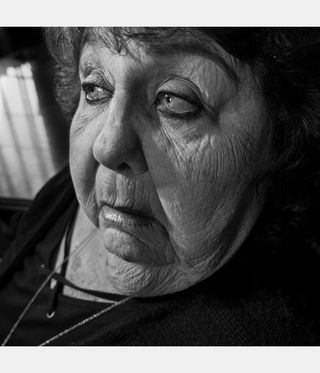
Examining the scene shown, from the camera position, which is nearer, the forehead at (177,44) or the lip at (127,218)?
the forehead at (177,44)

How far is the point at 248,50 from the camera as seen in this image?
2.12ft

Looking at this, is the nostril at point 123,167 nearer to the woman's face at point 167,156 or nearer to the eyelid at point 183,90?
the woman's face at point 167,156

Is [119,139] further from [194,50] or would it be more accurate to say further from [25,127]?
[25,127]

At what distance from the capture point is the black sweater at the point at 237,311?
0.88 meters

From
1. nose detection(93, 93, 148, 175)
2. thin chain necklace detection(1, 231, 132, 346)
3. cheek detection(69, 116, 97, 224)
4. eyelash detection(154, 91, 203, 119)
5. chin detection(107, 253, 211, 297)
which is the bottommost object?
thin chain necklace detection(1, 231, 132, 346)

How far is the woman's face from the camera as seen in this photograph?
2.20ft

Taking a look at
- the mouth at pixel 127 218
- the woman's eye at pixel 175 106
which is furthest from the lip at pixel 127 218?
the woman's eye at pixel 175 106

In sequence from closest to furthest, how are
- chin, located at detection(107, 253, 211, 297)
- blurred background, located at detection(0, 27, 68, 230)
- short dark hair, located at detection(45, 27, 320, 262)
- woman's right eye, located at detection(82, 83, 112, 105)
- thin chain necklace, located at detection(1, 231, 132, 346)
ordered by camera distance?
short dark hair, located at detection(45, 27, 320, 262), woman's right eye, located at detection(82, 83, 112, 105), chin, located at detection(107, 253, 211, 297), thin chain necklace, located at detection(1, 231, 132, 346), blurred background, located at detection(0, 27, 68, 230)

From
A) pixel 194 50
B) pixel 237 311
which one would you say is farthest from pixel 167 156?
pixel 237 311

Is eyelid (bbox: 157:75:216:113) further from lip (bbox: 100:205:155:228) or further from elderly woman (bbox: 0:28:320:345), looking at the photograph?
lip (bbox: 100:205:155:228)

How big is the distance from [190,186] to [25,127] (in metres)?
1.21

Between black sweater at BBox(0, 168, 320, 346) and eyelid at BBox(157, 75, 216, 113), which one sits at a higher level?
eyelid at BBox(157, 75, 216, 113)

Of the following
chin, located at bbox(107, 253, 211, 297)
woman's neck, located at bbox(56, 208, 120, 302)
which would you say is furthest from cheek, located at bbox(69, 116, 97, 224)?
woman's neck, located at bbox(56, 208, 120, 302)
